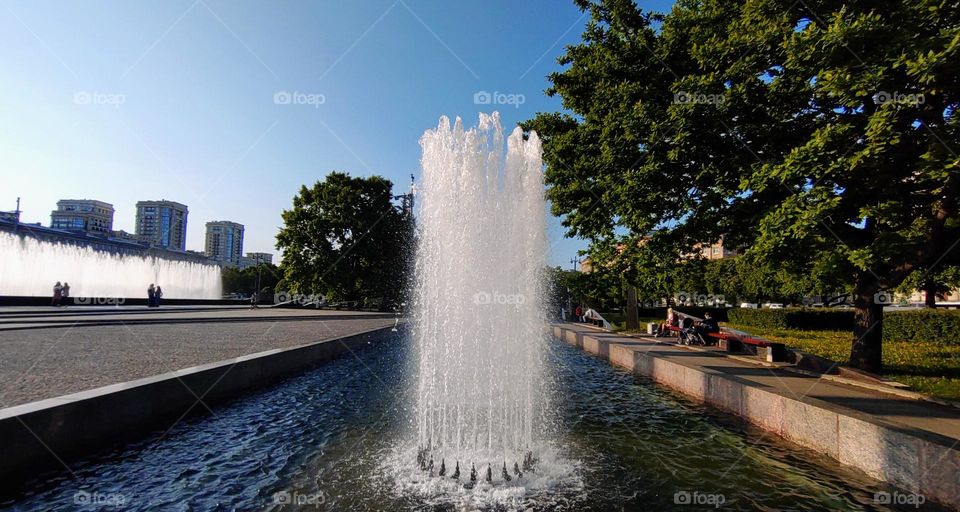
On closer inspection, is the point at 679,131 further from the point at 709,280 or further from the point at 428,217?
the point at 709,280

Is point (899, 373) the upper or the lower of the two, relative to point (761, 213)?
lower

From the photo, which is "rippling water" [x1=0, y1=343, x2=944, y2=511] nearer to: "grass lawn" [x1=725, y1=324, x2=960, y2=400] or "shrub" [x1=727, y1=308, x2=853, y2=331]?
"grass lawn" [x1=725, y1=324, x2=960, y2=400]

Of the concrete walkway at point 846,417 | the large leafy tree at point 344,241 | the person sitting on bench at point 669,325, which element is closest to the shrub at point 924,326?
the person sitting on bench at point 669,325

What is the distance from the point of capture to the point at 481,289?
793 centimetres

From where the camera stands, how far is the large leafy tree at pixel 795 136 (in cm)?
714

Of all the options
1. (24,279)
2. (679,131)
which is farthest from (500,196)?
(24,279)

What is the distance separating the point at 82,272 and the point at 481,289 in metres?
43.4

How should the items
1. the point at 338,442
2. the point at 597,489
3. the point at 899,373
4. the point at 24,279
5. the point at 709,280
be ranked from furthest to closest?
the point at 709,280
the point at 24,279
the point at 899,373
the point at 338,442
the point at 597,489

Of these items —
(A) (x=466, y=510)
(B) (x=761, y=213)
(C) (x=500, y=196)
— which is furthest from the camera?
(B) (x=761, y=213)

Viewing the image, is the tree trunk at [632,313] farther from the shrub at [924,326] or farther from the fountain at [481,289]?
the fountain at [481,289]

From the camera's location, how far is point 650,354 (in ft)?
40.5

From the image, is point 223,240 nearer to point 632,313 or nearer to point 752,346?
point 632,313

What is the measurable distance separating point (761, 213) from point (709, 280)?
5766cm

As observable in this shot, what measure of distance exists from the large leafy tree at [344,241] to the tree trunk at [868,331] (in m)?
37.0
